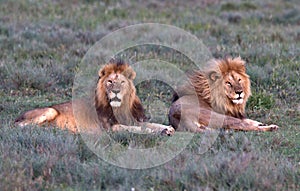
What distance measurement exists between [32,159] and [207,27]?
32.4 ft

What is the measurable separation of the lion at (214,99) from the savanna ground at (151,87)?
2.17 ft

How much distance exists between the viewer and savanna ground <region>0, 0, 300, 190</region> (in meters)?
5.83

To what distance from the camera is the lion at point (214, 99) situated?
27.2ft

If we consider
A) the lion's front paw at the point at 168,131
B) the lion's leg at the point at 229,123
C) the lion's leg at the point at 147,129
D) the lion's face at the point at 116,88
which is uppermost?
the lion's face at the point at 116,88

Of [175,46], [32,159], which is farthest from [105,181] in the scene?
[175,46]

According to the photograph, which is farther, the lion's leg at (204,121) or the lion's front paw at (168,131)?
the lion's leg at (204,121)

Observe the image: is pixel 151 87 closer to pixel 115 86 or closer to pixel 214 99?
pixel 214 99

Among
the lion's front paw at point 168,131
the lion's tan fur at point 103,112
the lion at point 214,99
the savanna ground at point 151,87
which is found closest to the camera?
the savanna ground at point 151,87

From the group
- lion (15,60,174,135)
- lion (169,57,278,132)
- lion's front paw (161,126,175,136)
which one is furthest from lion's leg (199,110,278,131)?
lion (15,60,174,135)

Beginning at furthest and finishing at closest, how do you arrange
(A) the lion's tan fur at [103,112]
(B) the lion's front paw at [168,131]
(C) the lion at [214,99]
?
(A) the lion's tan fur at [103,112] → (C) the lion at [214,99] → (B) the lion's front paw at [168,131]

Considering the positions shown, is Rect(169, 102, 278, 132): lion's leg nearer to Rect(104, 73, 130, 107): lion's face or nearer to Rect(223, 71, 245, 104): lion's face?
Rect(223, 71, 245, 104): lion's face

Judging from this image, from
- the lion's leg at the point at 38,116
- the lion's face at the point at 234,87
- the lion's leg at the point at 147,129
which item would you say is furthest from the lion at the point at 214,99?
the lion's leg at the point at 38,116

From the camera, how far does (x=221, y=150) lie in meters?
6.79

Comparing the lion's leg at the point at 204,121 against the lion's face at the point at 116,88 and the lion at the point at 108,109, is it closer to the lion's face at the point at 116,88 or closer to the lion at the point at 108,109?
the lion at the point at 108,109
